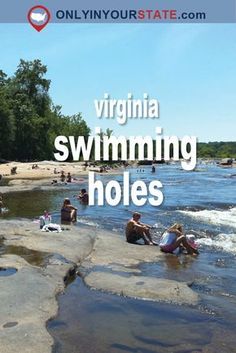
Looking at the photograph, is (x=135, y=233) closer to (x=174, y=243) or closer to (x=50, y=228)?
(x=174, y=243)

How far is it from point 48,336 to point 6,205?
23.2 metres

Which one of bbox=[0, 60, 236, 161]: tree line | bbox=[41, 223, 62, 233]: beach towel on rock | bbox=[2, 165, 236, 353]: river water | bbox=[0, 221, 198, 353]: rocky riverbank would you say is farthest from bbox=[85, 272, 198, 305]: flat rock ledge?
bbox=[0, 60, 236, 161]: tree line

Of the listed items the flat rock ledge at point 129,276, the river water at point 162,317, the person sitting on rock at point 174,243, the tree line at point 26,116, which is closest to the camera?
the river water at point 162,317

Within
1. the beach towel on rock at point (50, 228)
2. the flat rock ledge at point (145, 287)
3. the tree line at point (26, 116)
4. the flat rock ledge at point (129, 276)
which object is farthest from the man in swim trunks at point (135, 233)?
the tree line at point (26, 116)

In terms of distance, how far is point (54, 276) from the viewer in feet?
42.8

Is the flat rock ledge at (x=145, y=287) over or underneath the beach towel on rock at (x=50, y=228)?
underneath

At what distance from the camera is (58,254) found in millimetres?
15391

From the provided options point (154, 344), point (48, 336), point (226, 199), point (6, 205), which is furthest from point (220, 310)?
point (226, 199)

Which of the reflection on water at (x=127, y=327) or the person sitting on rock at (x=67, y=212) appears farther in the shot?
the person sitting on rock at (x=67, y=212)

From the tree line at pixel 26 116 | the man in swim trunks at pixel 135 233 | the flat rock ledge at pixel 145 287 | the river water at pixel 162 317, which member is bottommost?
the river water at pixel 162 317

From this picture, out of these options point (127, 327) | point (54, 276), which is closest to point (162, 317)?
point (127, 327)

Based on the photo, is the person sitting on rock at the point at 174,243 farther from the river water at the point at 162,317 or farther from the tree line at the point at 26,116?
the tree line at the point at 26,116

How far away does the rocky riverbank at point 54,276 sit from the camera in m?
9.27

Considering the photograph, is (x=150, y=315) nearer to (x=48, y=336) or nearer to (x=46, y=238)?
(x=48, y=336)
